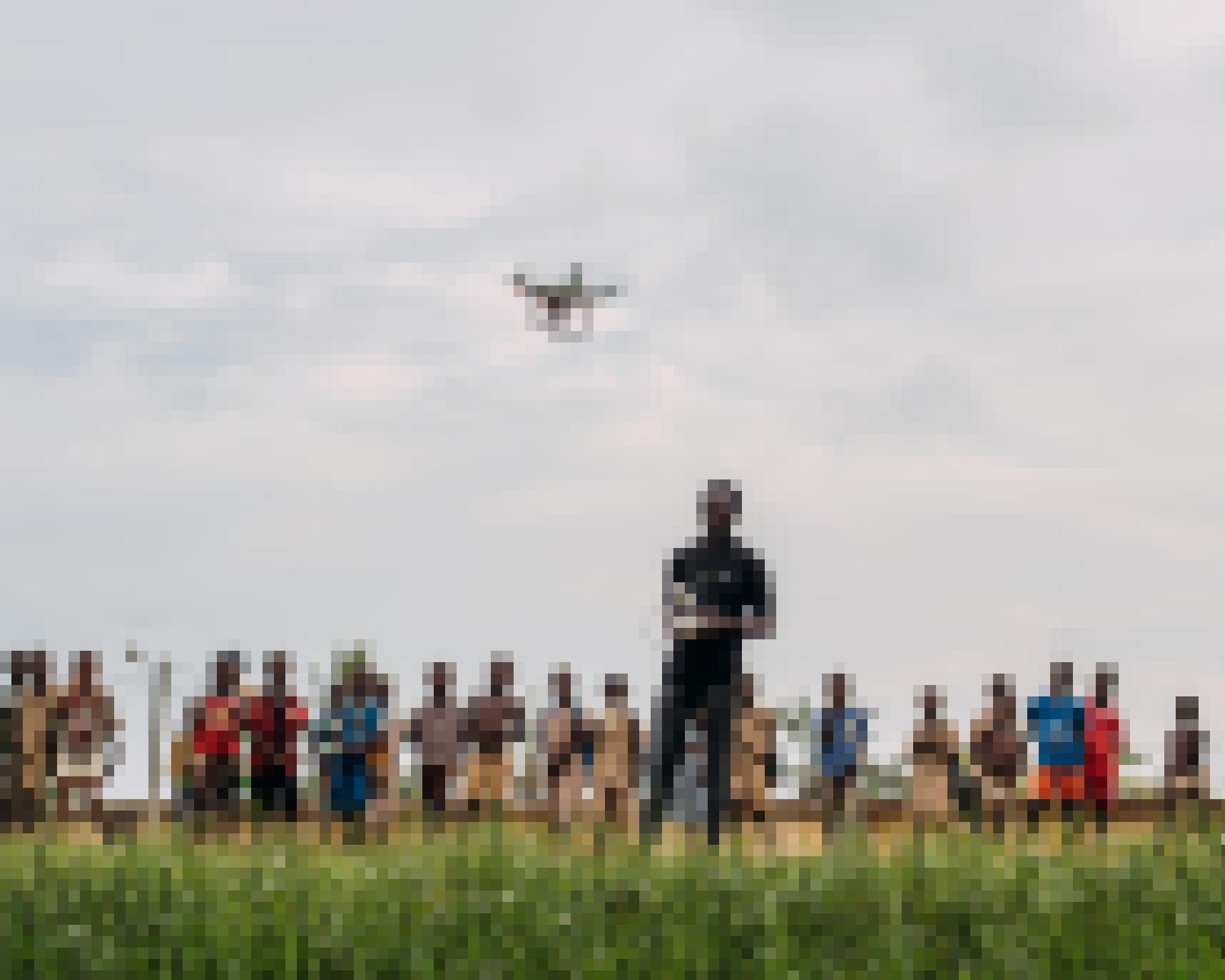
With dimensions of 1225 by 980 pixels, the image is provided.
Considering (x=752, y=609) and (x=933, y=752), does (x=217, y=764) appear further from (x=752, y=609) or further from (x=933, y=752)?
(x=933, y=752)

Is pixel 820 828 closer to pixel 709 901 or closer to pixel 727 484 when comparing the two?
pixel 727 484

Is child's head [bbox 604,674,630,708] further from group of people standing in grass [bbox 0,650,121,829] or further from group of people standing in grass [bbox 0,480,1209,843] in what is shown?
group of people standing in grass [bbox 0,650,121,829]

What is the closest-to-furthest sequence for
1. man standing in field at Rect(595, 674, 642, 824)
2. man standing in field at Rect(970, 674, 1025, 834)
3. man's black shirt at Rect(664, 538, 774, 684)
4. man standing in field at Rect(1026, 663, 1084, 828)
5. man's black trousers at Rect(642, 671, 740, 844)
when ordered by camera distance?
man's black shirt at Rect(664, 538, 774, 684), man's black trousers at Rect(642, 671, 740, 844), man standing in field at Rect(595, 674, 642, 824), man standing in field at Rect(1026, 663, 1084, 828), man standing in field at Rect(970, 674, 1025, 834)

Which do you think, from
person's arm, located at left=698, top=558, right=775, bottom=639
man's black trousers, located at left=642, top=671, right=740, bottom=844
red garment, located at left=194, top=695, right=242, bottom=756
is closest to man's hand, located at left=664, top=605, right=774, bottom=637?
person's arm, located at left=698, top=558, right=775, bottom=639

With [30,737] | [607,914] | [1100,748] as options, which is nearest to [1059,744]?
[1100,748]

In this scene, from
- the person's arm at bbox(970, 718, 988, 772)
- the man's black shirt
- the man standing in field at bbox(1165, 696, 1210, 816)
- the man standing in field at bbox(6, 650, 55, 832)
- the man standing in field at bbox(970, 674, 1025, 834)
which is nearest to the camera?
the man's black shirt

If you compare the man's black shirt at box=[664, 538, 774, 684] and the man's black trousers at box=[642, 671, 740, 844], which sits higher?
the man's black shirt at box=[664, 538, 774, 684]

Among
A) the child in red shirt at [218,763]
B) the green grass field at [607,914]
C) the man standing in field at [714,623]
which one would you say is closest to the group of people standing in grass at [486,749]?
the child in red shirt at [218,763]
